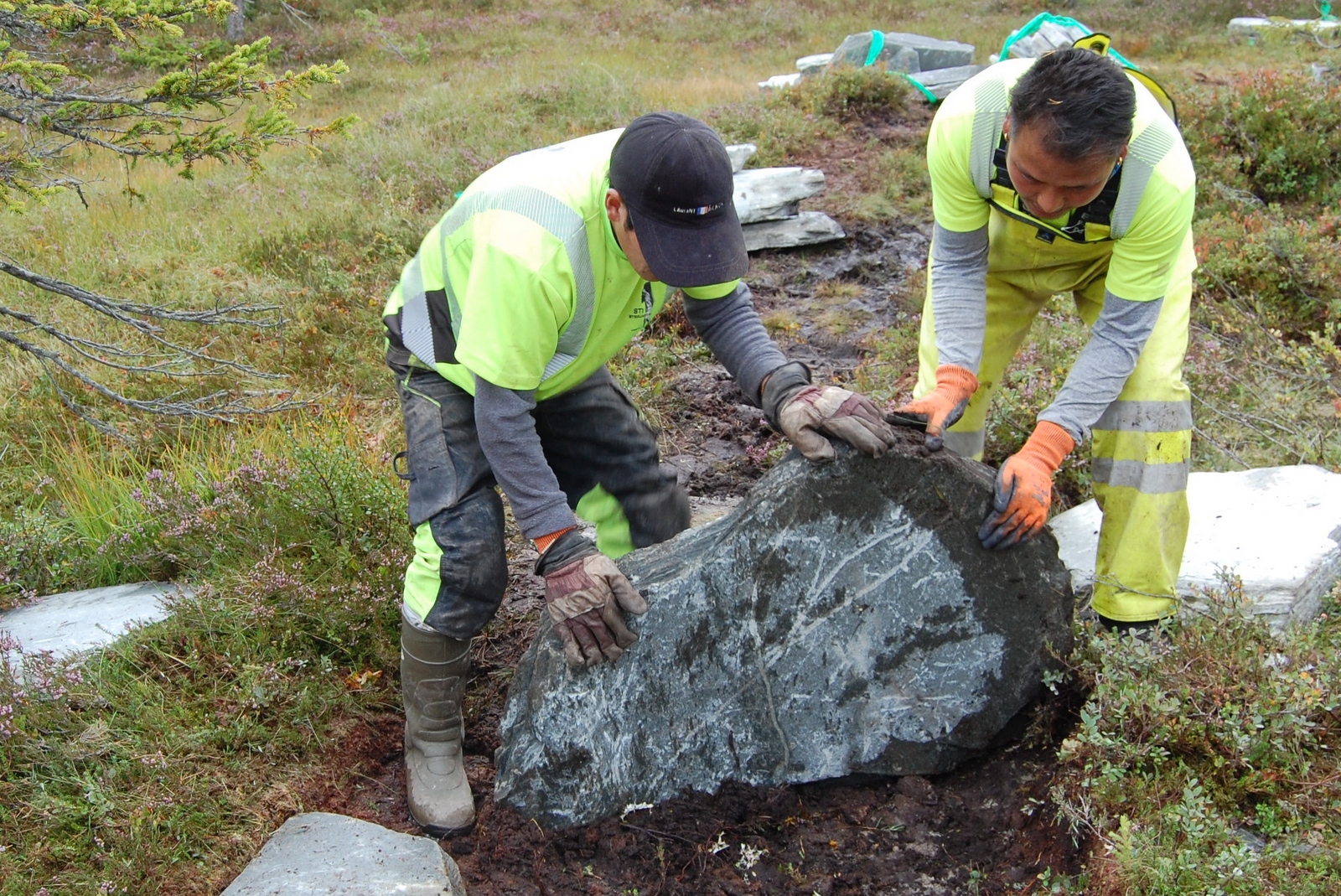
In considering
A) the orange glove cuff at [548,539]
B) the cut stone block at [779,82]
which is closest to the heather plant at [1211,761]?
the orange glove cuff at [548,539]

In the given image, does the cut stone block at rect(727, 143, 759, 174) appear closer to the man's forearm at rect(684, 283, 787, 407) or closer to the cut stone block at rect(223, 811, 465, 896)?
the man's forearm at rect(684, 283, 787, 407)

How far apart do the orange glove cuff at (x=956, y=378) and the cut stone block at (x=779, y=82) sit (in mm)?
8894

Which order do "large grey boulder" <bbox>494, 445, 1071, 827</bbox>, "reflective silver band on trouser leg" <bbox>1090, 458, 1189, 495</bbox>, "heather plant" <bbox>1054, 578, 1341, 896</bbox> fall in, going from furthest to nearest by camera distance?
"reflective silver band on trouser leg" <bbox>1090, 458, 1189, 495</bbox> → "large grey boulder" <bbox>494, 445, 1071, 827</bbox> → "heather plant" <bbox>1054, 578, 1341, 896</bbox>

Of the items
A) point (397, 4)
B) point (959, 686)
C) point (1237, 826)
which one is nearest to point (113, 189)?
point (959, 686)

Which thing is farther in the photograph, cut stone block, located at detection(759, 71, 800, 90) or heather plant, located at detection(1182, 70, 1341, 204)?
cut stone block, located at detection(759, 71, 800, 90)

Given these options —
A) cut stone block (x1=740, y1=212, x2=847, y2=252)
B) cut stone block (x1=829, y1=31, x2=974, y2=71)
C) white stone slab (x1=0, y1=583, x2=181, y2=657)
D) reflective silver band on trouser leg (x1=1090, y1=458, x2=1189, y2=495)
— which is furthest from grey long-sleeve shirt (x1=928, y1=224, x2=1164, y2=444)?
cut stone block (x1=829, y1=31, x2=974, y2=71)

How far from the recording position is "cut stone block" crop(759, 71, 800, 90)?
38.6 feet

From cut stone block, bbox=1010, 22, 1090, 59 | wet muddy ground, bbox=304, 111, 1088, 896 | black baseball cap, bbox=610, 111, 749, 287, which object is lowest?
wet muddy ground, bbox=304, 111, 1088, 896

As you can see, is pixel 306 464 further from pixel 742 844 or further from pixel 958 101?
pixel 958 101

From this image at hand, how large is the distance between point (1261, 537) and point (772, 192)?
5188 millimetres

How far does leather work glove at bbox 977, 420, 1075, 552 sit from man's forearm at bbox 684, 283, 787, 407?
79cm

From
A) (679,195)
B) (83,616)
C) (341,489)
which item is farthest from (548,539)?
(83,616)

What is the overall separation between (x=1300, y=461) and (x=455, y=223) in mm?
3980

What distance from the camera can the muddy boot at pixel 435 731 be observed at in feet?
9.91
